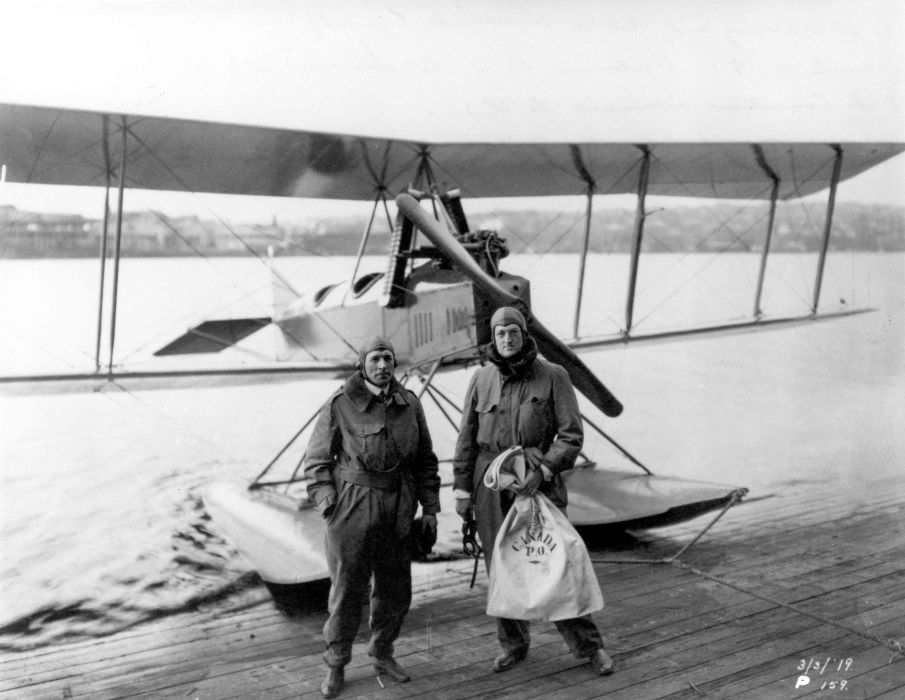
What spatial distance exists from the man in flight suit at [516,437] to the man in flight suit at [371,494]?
0.61 feet

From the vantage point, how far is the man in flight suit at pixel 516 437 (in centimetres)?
290

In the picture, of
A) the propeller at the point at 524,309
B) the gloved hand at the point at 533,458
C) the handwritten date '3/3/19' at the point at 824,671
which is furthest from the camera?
the propeller at the point at 524,309

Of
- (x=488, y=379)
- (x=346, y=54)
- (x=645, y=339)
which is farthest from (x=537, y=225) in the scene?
(x=488, y=379)

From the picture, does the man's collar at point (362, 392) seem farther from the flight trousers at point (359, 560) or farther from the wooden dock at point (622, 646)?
the wooden dock at point (622, 646)

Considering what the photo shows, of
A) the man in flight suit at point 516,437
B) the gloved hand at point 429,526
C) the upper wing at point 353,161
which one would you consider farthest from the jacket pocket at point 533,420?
the upper wing at point 353,161

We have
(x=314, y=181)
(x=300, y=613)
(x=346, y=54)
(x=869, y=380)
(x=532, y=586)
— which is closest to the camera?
(x=532, y=586)

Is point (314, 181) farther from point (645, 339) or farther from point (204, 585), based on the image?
point (204, 585)

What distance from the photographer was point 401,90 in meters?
5.04

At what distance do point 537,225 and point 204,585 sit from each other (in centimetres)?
433

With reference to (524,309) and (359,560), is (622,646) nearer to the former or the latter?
(359,560)

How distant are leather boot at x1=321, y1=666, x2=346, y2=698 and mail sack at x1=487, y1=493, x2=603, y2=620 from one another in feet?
2.02

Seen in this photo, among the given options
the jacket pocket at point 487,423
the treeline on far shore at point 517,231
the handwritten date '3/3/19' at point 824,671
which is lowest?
the handwritten date '3/3/19' at point 824,671

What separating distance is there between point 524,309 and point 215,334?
447 cm

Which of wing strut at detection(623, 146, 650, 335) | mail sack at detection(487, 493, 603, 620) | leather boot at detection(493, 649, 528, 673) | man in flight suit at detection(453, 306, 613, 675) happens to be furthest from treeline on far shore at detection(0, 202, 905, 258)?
leather boot at detection(493, 649, 528, 673)
